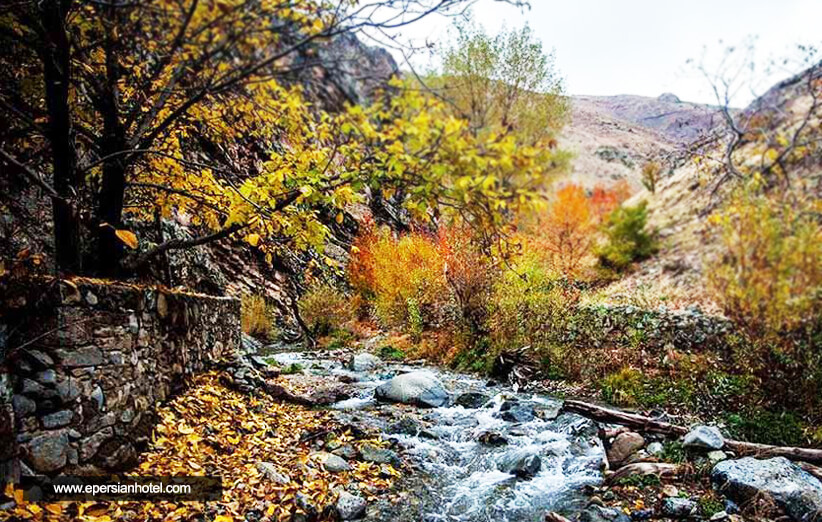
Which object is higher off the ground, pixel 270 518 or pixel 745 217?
pixel 745 217

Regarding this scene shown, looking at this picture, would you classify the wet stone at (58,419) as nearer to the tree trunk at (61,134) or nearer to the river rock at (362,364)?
the tree trunk at (61,134)

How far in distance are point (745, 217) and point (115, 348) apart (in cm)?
547

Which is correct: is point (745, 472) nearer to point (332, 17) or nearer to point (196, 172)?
point (332, 17)

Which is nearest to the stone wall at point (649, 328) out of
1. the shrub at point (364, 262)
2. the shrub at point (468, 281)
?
the shrub at point (468, 281)

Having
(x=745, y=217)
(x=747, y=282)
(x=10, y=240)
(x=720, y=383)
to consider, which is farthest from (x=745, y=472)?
(x=10, y=240)

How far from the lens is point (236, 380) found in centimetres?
681

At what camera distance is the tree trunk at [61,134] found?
3.28m

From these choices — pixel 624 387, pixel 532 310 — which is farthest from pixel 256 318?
pixel 624 387

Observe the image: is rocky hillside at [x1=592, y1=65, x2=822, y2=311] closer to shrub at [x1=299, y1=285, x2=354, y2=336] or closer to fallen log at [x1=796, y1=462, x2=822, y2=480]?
fallen log at [x1=796, y1=462, x2=822, y2=480]

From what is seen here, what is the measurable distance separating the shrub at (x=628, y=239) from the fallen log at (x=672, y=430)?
4.23 m

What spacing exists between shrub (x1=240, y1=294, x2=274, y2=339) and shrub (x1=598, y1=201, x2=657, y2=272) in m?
12.0

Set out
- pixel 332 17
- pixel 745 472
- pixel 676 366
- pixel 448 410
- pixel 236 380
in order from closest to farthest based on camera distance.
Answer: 1. pixel 332 17
2. pixel 745 472
3. pixel 236 380
4. pixel 448 410
5. pixel 676 366

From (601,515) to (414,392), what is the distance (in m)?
4.12

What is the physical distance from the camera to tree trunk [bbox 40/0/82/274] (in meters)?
3.28
